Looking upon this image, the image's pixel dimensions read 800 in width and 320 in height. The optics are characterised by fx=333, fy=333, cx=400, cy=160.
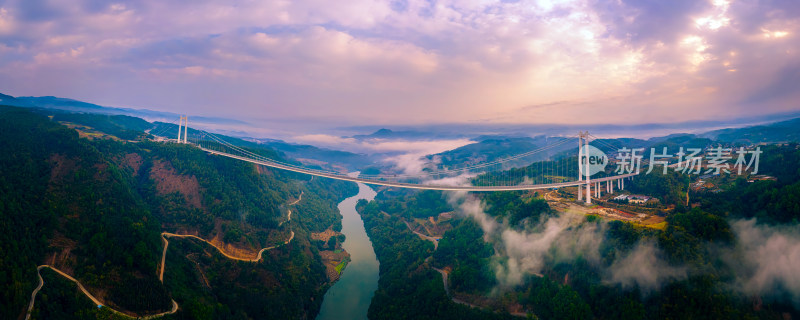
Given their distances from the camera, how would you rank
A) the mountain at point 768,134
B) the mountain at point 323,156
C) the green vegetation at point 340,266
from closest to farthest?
the green vegetation at point 340,266 → the mountain at point 768,134 → the mountain at point 323,156

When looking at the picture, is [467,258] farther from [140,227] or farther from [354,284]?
[140,227]

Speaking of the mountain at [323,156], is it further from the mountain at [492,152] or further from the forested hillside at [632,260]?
the forested hillside at [632,260]

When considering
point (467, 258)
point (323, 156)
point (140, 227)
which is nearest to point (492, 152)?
point (323, 156)

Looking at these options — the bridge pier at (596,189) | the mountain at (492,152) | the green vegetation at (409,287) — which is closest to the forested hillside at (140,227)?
the green vegetation at (409,287)

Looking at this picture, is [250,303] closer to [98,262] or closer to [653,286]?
[98,262]

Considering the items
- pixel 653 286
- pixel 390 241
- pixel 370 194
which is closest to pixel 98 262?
pixel 390 241

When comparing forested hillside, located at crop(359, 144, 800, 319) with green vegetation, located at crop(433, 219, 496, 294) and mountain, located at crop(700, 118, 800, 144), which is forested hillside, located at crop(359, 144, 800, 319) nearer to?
green vegetation, located at crop(433, 219, 496, 294)
